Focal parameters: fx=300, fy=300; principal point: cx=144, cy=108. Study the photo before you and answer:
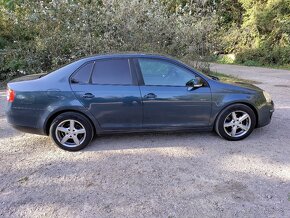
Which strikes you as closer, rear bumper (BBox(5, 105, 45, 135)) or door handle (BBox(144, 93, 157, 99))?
rear bumper (BBox(5, 105, 45, 135))

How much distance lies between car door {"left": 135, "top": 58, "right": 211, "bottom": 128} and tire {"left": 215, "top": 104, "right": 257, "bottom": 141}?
0.29 metres

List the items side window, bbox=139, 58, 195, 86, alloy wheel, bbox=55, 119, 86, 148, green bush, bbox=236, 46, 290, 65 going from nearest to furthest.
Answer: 1. alloy wheel, bbox=55, 119, 86, 148
2. side window, bbox=139, 58, 195, 86
3. green bush, bbox=236, 46, 290, 65

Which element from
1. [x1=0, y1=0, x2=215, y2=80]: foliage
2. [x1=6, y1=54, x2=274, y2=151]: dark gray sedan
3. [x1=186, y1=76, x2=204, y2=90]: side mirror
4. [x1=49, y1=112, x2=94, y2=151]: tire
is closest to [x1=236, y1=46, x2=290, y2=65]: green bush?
[x1=0, y1=0, x2=215, y2=80]: foliage

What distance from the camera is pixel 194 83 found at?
4898 millimetres

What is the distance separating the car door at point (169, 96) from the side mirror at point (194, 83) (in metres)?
0.04

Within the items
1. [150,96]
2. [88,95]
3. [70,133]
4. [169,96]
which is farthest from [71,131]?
[169,96]

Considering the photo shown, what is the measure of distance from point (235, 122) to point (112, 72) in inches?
88.1

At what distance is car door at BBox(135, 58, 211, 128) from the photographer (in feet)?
15.8

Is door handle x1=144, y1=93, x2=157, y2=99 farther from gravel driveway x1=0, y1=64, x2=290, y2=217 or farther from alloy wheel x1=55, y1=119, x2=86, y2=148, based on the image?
alloy wheel x1=55, y1=119, x2=86, y2=148

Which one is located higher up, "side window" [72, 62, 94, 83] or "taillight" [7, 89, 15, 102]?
"side window" [72, 62, 94, 83]

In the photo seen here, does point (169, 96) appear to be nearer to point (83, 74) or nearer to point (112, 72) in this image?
point (112, 72)

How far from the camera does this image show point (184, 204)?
3381 millimetres

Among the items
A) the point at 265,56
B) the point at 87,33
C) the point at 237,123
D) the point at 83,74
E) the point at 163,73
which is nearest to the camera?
the point at 83,74

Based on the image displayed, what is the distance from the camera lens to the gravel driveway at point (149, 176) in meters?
3.32
